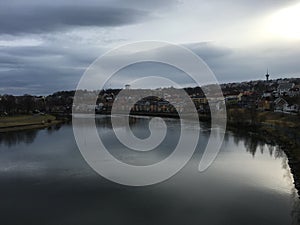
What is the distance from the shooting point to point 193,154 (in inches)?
353

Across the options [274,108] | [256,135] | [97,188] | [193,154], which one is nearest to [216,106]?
[274,108]

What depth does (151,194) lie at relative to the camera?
18.0 feet

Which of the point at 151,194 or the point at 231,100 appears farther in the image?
the point at 231,100

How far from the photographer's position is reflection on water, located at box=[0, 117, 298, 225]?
450 centimetres

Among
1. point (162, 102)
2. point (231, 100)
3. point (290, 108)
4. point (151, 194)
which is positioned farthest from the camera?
point (162, 102)

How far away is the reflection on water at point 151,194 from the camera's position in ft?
14.8

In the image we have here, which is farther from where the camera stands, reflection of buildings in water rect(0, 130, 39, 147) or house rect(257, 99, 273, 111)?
house rect(257, 99, 273, 111)

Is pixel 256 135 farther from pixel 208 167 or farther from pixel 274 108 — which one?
pixel 274 108

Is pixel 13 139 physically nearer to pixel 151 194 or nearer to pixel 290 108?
pixel 151 194

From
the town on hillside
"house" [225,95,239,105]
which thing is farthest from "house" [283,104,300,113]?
"house" [225,95,239,105]

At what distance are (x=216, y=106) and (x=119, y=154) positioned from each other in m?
17.0

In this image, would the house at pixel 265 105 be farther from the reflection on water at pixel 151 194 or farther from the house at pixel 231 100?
the reflection on water at pixel 151 194

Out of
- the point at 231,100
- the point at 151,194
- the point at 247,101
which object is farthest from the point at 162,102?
the point at 151,194

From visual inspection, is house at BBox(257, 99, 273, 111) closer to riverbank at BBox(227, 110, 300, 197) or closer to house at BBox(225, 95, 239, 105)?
riverbank at BBox(227, 110, 300, 197)
